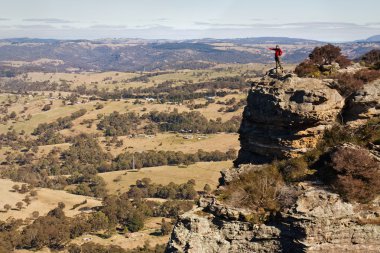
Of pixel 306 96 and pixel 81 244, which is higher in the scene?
pixel 306 96

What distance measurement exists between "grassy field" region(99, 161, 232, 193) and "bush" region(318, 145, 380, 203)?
8684 cm

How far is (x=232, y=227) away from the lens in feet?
64.5

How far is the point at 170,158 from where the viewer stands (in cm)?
13300

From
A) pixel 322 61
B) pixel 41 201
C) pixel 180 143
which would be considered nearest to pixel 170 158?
pixel 180 143

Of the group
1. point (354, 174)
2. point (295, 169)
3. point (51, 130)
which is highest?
point (354, 174)

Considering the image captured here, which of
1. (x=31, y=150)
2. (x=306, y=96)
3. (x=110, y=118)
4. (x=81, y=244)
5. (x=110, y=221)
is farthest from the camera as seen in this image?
(x=110, y=118)

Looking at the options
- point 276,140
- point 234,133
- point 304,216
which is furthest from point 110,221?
point 234,133

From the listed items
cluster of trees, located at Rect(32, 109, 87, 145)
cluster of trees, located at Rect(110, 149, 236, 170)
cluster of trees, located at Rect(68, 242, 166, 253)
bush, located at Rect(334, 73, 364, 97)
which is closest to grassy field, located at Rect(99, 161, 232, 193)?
cluster of trees, located at Rect(110, 149, 236, 170)

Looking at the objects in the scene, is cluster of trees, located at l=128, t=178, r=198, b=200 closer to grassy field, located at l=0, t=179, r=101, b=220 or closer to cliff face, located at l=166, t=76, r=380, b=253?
grassy field, located at l=0, t=179, r=101, b=220

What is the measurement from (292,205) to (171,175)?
101745 millimetres

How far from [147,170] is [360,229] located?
365ft

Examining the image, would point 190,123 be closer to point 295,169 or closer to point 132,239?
point 132,239

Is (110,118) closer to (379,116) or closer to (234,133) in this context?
(234,133)

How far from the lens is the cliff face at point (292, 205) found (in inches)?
699
